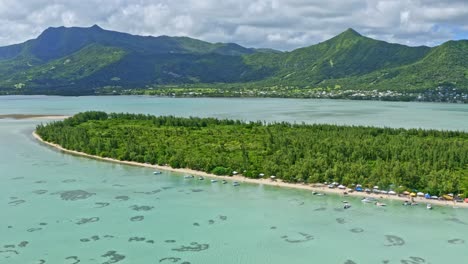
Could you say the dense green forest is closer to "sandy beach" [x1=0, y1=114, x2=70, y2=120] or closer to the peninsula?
the peninsula

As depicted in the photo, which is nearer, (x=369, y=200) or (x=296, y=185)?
(x=369, y=200)

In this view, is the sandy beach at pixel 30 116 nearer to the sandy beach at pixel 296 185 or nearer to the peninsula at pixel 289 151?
the peninsula at pixel 289 151

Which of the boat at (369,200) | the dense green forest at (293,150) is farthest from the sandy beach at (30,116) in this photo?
the boat at (369,200)

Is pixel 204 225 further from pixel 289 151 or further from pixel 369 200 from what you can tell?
pixel 289 151

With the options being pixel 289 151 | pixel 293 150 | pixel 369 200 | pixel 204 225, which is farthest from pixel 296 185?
pixel 204 225

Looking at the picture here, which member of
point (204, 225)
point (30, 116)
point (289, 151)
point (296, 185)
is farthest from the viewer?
point (30, 116)
